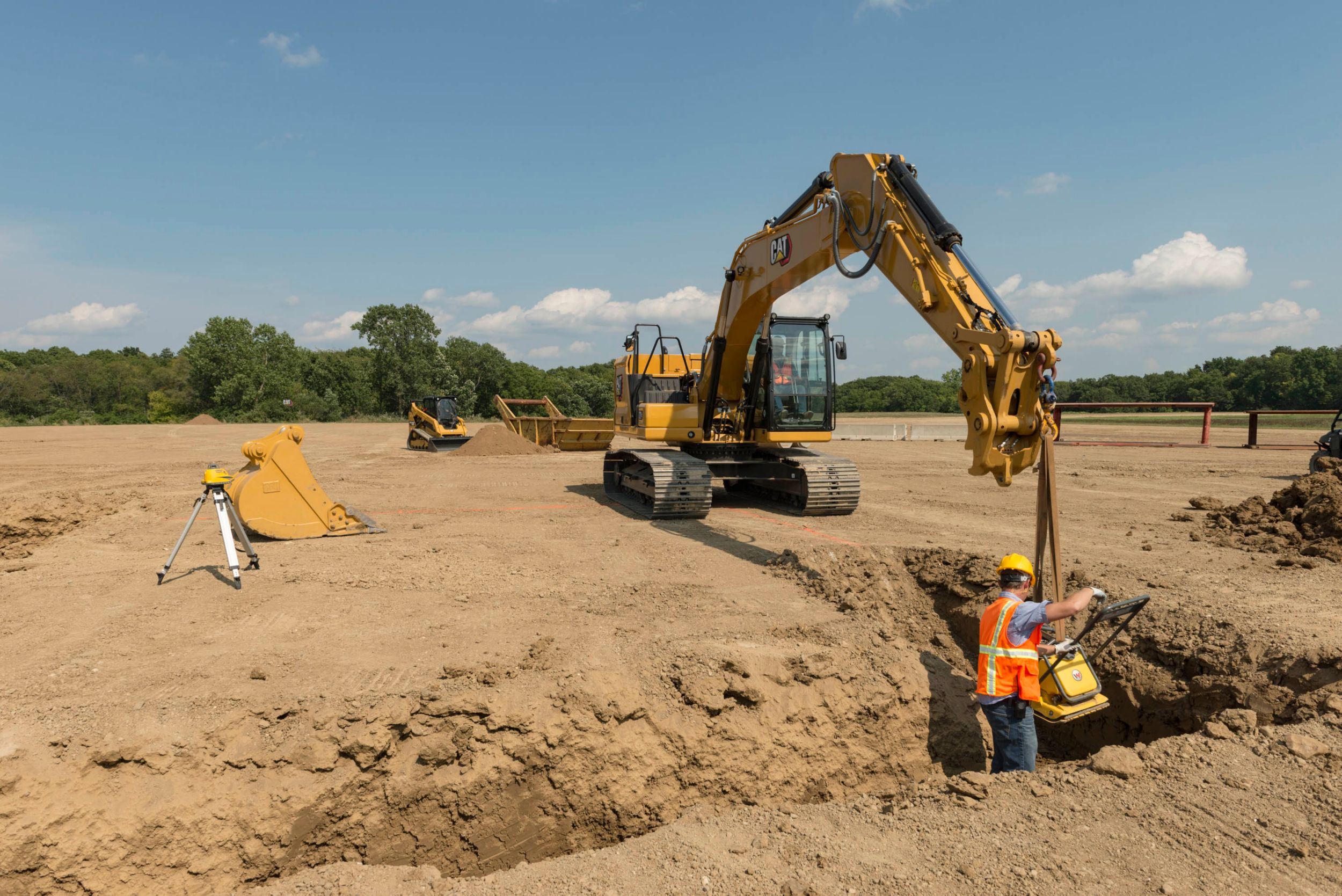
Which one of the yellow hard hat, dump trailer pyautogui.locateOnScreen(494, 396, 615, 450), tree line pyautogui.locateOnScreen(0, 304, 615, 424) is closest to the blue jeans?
the yellow hard hat

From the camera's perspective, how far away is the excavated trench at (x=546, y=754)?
3.92m

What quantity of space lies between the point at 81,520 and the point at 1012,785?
12.5 meters

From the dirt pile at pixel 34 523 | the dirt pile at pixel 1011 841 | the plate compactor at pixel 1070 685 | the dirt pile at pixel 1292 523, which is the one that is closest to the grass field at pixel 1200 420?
the dirt pile at pixel 1292 523

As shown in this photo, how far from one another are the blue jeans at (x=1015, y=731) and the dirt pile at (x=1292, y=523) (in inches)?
209

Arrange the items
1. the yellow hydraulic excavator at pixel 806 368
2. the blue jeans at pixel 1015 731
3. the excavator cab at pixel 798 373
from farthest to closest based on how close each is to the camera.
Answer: the excavator cab at pixel 798 373
the yellow hydraulic excavator at pixel 806 368
the blue jeans at pixel 1015 731

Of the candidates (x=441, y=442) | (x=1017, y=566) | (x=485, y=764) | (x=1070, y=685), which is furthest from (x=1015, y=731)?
(x=441, y=442)

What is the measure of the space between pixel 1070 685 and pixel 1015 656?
440 millimetres

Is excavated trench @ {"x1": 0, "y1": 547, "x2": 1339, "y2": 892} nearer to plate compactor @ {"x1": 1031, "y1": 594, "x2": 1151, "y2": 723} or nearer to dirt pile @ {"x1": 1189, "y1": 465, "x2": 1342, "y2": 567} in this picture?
plate compactor @ {"x1": 1031, "y1": 594, "x2": 1151, "y2": 723}

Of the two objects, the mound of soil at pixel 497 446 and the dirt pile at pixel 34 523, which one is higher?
the mound of soil at pixel 497 446

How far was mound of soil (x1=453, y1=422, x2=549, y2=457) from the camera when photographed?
23281 mm

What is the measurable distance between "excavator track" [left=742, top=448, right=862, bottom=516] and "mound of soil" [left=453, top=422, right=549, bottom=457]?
13.0m

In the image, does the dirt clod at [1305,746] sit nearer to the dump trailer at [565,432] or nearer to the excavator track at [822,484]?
the excavator track at [822,484]

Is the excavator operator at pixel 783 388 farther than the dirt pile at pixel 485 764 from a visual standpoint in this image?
Yes

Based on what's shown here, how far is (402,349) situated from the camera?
2822 inches
